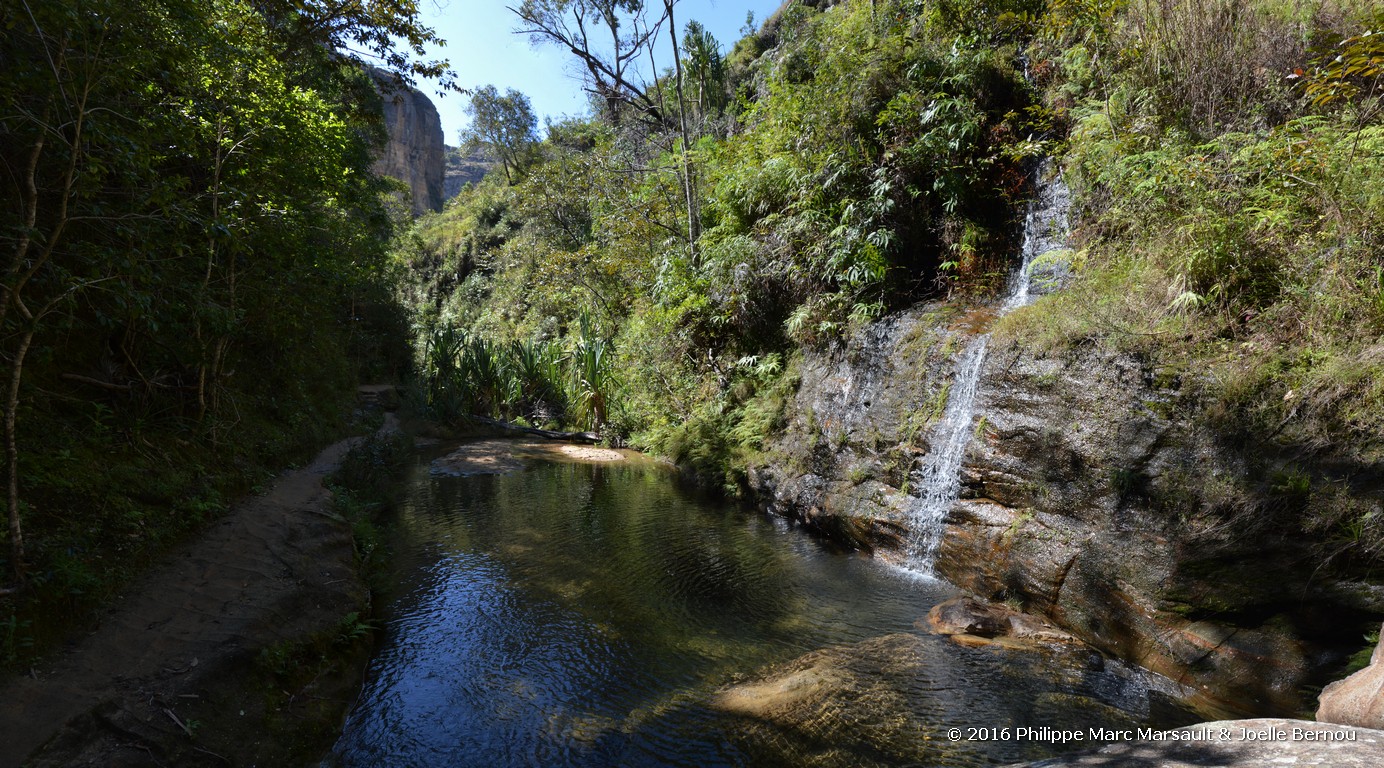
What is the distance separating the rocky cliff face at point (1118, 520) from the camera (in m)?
3.99

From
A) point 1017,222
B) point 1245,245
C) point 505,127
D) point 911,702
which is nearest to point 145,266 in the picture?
point 911,702

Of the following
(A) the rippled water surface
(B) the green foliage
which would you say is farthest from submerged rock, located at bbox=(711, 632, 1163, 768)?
(B) the green foliage

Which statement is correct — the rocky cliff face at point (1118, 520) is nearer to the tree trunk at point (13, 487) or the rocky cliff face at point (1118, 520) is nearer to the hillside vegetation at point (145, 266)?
the hillside vegetation at point (145, 266)

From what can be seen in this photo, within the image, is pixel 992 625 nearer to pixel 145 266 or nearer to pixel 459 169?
pixel 145 266

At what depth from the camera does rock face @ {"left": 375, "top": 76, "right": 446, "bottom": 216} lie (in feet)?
162

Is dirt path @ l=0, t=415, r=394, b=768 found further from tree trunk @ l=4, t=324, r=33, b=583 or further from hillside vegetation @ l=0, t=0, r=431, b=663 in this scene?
tree trunk @ l=4, t=324, r=33, b=583

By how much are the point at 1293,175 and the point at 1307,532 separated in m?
3.12

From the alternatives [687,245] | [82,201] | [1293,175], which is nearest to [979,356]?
[1293,175]

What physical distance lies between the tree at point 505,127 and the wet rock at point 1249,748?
33825mm

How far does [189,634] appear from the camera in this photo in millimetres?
3742

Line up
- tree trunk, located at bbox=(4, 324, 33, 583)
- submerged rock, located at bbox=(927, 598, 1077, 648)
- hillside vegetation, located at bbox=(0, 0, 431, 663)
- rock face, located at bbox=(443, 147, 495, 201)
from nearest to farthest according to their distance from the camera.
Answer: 1. tree trunk, located at bbox=(4, 324, 33, 583)
2. hillside vegetation, located at bbox=(0, 0, 431, 663)
3. submerged rock, located at bbox=(927, 598, 1077, 648)
4. rock face, located at bbox=(443, 147, 495, 201)

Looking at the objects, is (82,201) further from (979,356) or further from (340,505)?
(979,356)

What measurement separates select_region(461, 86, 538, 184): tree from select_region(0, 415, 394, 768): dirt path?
3054cm

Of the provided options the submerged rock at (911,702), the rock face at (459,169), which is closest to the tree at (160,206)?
the submerged rock at (911,702)
